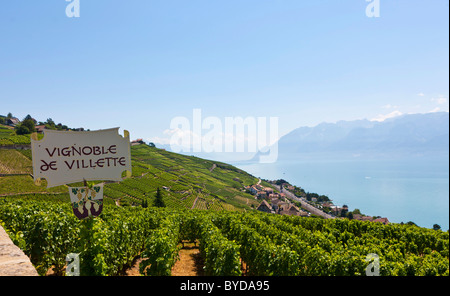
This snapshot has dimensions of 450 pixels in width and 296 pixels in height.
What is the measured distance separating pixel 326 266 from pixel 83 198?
32.0 feet

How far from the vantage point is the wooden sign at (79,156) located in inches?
225

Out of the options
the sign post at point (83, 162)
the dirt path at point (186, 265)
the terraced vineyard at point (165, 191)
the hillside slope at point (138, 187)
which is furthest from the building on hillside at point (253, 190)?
the sign post at point (83, 162)

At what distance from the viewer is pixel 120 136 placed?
6504 millimetres

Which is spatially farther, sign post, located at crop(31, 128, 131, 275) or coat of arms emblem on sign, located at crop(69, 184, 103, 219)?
coat of arms emblem on sign, located at crop(69, 184, 103, 219)

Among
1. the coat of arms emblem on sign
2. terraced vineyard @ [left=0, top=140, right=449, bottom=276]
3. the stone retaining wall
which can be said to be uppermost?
the coat of arms emblem on sign

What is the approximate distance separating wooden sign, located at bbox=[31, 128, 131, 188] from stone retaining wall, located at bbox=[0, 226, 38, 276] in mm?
1517

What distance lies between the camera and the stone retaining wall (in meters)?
3.83

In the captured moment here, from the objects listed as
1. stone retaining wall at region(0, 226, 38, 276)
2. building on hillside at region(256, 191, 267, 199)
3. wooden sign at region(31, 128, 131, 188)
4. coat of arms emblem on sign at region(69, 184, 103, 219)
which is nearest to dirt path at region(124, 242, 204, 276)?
coat of arms emblem on sign at region(69, 184, 103, 219)

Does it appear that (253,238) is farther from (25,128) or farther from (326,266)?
(25,128)

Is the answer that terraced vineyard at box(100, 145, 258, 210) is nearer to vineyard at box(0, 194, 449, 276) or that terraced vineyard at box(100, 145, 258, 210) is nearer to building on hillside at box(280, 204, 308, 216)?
building on hillside at box(280, 204, 308, 216)

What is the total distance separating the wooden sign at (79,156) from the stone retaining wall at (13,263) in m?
1.52

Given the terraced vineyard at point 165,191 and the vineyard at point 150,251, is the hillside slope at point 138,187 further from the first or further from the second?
the vineyard at point 150,251

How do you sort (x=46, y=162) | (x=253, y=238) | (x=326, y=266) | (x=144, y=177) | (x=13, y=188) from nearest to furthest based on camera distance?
1. (x=46, y=162)
2. (x=326, y=266)
3. (x=253, y=238)
4. (x=13, y=188)
5. (x=144, y=177)
